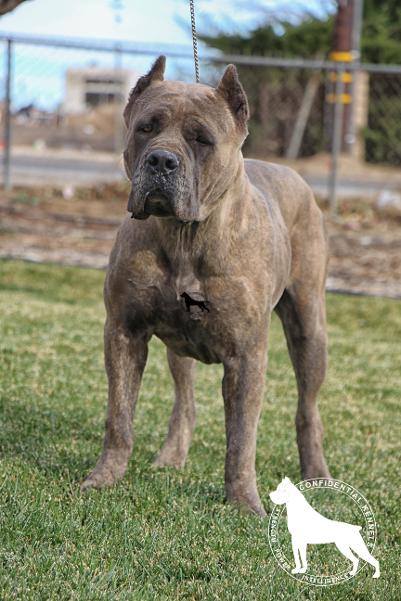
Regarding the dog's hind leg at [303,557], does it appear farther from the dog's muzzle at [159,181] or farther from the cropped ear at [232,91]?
the cropped ear at [232,91]

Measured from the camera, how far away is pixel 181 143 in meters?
3.90

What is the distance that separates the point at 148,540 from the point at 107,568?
31 cm

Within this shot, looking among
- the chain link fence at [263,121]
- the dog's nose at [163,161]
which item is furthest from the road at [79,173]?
the dog's nose at [163,161]

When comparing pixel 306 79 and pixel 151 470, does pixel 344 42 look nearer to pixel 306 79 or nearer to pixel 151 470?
pixel 306 79

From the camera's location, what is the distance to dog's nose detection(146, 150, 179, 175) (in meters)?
3.77

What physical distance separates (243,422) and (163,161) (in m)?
1.24

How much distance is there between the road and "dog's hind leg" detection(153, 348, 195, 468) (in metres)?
9.16

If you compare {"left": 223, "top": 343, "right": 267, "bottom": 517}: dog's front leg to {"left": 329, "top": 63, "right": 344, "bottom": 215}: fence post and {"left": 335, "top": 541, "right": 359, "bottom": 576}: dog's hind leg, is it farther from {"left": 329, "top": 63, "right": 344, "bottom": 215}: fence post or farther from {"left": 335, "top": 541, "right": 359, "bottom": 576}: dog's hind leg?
{"left": 329, "top": 63, "right": 344, "bottom": 215}: fence post

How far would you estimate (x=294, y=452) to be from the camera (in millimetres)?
5762

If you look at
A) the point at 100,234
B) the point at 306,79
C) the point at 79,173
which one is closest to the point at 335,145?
the point at 100,234

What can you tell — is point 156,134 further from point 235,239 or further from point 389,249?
point 389,249

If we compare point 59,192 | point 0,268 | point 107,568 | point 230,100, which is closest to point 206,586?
point 107,568

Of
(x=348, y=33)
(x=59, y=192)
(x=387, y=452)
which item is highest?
(x=348, y=33)

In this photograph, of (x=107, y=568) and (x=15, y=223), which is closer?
(x=107, y=568)
